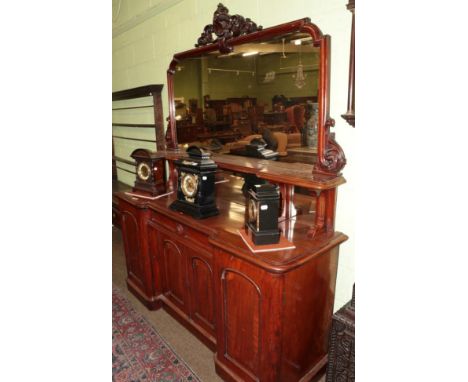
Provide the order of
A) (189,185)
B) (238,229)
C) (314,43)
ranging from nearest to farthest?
(314,43) → (238,229) → (189,185)

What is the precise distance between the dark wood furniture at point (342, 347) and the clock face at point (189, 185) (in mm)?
1158

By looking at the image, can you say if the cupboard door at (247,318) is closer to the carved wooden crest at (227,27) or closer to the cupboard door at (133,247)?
the cupboard door at (133,247)

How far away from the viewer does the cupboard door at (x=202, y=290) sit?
6.75 ft

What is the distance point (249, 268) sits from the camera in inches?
62.4

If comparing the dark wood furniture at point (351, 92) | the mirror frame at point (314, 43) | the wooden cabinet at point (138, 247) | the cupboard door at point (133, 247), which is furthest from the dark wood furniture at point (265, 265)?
the cupboard door at point (133, 247)

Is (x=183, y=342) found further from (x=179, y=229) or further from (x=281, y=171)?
(x=281, y=171)

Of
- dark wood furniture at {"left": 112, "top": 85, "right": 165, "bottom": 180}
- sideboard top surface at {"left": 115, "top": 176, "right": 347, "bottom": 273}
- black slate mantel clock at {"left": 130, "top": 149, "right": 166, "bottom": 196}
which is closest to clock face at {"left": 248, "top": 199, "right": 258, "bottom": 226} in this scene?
sideboard top surface at {"left": 115, "top": 176, "right": 347, "bottom": 273}

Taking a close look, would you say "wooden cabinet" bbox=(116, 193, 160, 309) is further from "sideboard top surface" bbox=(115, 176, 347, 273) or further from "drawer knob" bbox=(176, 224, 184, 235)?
"drawer knob" bbox=(176, 224, 184, 235)

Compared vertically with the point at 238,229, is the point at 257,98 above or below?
above

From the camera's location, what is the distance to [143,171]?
2752mm

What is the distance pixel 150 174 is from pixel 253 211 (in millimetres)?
1339

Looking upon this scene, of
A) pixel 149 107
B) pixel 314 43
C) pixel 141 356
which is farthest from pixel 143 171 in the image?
pixel 314 43
